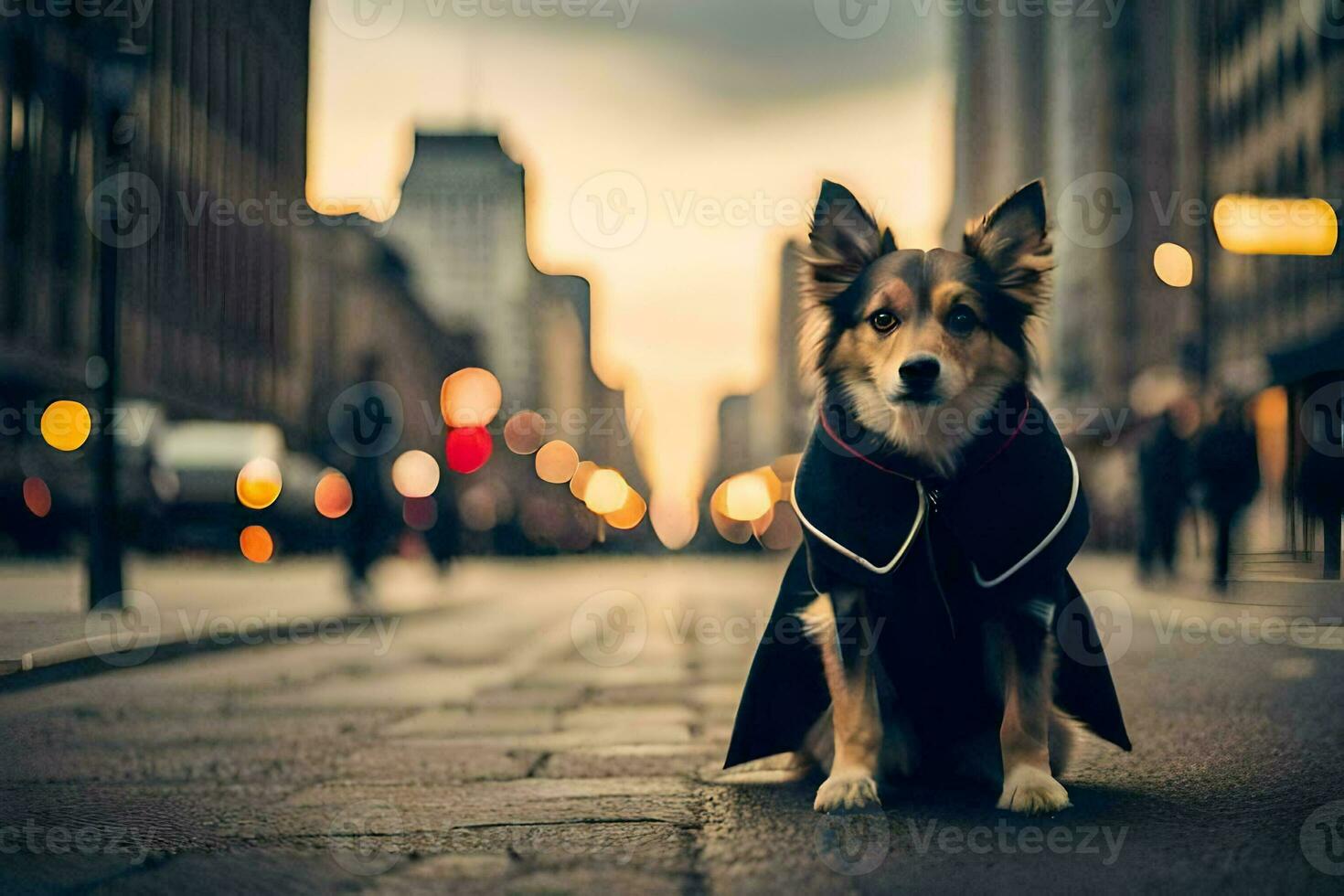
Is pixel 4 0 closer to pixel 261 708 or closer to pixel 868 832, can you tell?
pixel 261 708

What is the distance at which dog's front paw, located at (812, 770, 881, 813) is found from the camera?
13.8ft

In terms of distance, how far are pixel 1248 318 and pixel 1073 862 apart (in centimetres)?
4171

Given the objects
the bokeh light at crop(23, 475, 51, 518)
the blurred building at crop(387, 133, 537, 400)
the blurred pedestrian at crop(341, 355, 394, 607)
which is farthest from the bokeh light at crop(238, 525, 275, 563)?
the blurred building at crop(387, 133, 537, 400)

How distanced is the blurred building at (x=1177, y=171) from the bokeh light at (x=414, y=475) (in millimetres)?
21721

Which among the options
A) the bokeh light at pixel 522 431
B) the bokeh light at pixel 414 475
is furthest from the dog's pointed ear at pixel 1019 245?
the bokeh light at pixel 522 431

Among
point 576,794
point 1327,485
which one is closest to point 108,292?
point 576,794

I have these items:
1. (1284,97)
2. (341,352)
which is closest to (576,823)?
(1284,97)

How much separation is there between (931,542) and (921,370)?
0.48m

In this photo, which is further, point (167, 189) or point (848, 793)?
point (167, 189)

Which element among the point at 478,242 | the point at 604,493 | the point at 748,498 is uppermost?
the point at 478,242

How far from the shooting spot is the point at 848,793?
13.8 feet

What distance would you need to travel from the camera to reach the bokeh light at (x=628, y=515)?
11450 cm

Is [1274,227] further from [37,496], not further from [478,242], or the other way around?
[478,242]

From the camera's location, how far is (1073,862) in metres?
3.58
